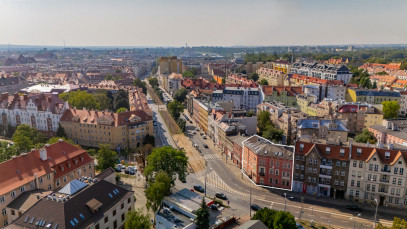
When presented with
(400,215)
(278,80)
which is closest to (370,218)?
(400,215)

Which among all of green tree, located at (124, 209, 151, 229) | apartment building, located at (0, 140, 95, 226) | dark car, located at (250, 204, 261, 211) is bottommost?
dark car, located at (250, 204, 261, 211)

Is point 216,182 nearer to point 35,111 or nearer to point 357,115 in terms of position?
point 357,115

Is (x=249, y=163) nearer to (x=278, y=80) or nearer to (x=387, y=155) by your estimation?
(x=387, y=155)

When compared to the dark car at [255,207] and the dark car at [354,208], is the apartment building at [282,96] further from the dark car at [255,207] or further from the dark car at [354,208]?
the dark car at [255,207]

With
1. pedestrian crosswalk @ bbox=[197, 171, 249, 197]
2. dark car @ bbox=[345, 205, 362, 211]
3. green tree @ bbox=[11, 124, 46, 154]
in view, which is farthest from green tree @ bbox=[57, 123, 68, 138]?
dark car @ bbox=[345, 205, 362, 211]

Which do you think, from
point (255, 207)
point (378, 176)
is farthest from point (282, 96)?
point (255, 207)

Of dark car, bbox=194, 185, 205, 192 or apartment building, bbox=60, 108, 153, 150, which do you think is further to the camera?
apartment building, bbox=60, 108, 153, 150

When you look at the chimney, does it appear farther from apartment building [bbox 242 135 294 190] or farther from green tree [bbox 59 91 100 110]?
green tree [bbox 59 91 100 110]
